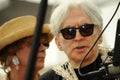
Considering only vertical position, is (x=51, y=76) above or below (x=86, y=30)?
below

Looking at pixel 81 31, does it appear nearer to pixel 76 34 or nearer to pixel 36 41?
pixel 76 34

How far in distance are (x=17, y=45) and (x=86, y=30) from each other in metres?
0.42

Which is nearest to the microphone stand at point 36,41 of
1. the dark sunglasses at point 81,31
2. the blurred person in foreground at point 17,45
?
the dark sunglasses at point 81,31

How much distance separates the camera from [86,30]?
1.14 m

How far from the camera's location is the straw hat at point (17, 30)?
1.39m

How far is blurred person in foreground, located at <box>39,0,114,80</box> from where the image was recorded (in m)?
1.14

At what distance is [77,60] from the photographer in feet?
3.76

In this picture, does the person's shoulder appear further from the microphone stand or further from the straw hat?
the microphone stand

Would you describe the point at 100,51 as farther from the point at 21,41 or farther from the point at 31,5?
the point at 31,5

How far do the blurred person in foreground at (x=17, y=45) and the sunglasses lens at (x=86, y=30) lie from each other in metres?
0.28

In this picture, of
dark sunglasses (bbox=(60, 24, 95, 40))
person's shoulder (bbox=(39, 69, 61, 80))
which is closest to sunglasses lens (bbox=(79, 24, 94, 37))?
dark sunglasses (bbox=(60, 24, 95, 40))

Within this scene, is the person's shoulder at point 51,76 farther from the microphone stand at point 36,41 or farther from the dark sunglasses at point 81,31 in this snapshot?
the microphone stand at point 36,41

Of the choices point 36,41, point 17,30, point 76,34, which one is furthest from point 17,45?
point 36,41

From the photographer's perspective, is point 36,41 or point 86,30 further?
point 86,30
